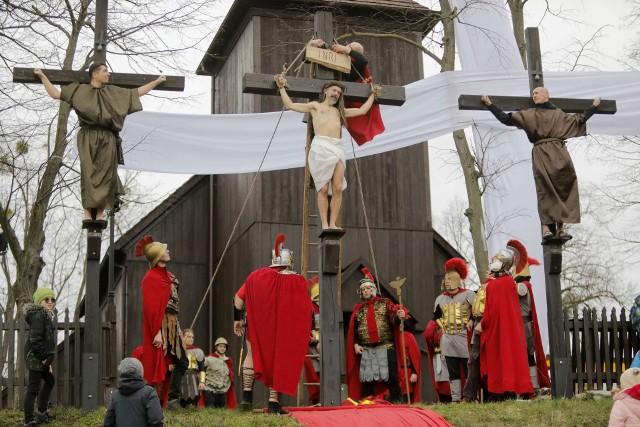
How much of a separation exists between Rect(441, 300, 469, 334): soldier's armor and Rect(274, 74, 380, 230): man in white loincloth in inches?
91.0

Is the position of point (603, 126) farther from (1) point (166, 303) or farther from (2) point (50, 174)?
(2) point (50, 174)

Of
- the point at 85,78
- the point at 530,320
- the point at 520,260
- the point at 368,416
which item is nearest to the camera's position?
the point at 368,416

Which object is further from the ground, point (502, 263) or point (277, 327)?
point (502, 263)

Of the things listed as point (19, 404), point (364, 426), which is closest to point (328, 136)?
point (364, 426)

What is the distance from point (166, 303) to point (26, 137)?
240 inches

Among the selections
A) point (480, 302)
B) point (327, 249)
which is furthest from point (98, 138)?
point (480, 302)

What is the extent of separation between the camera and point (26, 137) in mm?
17359

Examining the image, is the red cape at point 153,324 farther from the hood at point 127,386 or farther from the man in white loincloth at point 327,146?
the hood at point 127,386

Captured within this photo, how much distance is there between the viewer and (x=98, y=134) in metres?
12.3

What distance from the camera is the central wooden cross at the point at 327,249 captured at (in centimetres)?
1191

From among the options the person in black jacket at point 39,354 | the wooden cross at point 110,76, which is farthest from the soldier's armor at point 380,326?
the person in black jacket at point 39,354

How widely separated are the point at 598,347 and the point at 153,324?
234 inches

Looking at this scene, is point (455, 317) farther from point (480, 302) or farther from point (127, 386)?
point (127, 386)

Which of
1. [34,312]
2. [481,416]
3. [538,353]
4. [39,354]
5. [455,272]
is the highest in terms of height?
[455,272]
